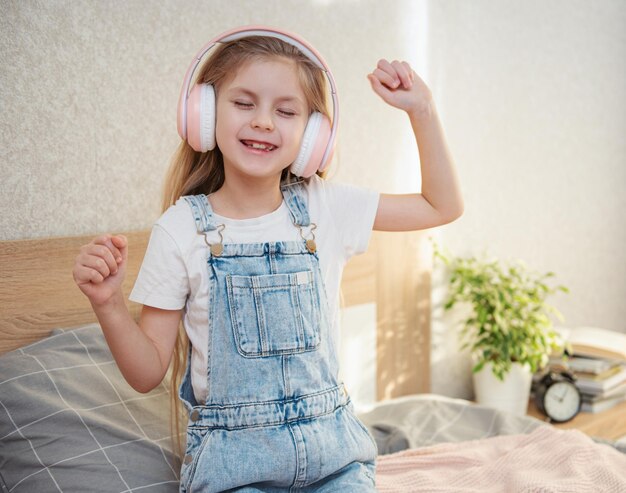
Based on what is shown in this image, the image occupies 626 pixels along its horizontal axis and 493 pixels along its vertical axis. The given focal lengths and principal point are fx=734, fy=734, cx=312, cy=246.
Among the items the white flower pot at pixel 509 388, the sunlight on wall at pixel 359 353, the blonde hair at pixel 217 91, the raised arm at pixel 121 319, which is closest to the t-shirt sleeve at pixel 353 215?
the blonde hair at pixel 217 91

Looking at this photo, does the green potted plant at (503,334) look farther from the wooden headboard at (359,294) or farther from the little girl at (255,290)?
the little girl at (255,290)

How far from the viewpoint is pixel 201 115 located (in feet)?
3.66

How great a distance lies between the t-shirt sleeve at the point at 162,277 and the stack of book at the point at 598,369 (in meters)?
1.75

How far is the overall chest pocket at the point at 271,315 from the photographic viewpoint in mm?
1103

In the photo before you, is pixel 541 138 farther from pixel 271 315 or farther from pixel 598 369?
pixel 271 315

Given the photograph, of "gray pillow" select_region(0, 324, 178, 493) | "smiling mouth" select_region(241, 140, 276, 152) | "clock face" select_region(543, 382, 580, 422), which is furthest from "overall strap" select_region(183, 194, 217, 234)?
"clock face" select_region(543, 382, 580, 422)

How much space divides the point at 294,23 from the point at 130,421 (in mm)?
1142

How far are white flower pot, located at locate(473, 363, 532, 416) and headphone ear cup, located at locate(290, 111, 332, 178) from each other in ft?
4.73

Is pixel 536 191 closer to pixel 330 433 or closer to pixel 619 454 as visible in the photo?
pixel 619 454

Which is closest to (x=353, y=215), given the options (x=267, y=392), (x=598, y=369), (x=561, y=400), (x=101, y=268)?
(x=267, y=392)

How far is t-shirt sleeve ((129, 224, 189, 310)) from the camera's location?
110cm

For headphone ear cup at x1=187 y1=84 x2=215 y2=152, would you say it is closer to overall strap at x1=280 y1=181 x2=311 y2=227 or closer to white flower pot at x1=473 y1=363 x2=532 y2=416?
overall strap at x1=280 y1=181 x2=311 y2=227

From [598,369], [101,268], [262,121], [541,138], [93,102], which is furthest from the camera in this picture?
[541,138]

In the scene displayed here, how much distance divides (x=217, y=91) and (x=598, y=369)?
6.00 feet
